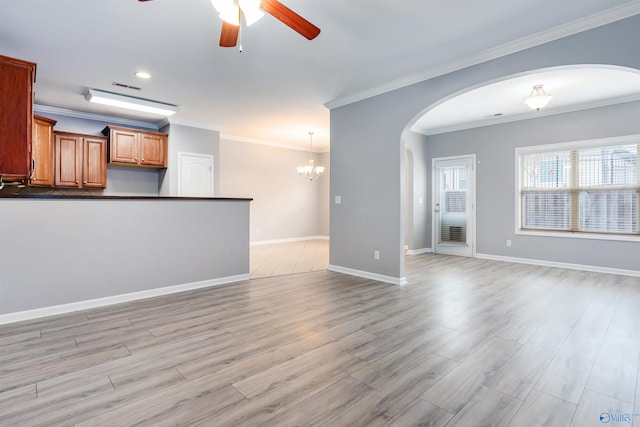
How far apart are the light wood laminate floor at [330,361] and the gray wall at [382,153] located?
106cm

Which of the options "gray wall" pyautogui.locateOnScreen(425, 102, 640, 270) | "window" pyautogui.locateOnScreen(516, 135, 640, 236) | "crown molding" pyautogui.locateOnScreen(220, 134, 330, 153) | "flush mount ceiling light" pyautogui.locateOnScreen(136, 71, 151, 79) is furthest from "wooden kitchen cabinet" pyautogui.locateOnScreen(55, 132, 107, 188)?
"window" pyautogui.locateOnScreen(516, 135, 640, 236)

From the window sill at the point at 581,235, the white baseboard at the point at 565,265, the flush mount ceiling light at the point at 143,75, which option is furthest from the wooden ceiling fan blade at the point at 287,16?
the white baseboard at the point at 565,265

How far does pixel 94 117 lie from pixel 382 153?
17.4 ft

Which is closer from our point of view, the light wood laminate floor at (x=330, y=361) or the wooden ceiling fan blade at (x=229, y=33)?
the light wood laminate floor at (x=330, y=361)

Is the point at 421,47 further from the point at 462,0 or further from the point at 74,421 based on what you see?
the point at 74,421

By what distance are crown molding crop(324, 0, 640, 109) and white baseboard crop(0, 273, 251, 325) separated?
345cm

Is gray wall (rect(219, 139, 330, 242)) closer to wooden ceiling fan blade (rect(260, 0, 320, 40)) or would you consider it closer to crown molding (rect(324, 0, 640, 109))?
crown molding (rect(324, 0, 640, 109))

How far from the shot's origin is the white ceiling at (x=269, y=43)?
261cm

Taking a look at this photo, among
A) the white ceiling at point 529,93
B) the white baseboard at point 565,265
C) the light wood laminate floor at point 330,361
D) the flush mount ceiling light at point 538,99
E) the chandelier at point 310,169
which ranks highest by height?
the white ceiling at point 529,93

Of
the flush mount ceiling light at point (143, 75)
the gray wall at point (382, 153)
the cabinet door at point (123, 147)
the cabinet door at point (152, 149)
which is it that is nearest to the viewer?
the gray wall at point (382, 153)

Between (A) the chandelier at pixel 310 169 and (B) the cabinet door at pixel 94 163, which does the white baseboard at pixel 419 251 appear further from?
(B) the cabinet door at pixel 94 163

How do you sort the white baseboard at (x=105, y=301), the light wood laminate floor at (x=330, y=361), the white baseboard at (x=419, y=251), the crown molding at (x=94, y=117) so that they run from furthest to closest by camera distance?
the white baseboard at (x=419, y=251) → the crown molding at (x=94, y=117) → the white baseboard at (x=105, y=301) → the light wood laminate floor at (x=330, y=361)

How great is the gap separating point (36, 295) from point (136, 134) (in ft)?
11.7

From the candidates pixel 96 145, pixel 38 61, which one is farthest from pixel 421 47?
pixel 96 145
